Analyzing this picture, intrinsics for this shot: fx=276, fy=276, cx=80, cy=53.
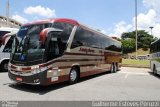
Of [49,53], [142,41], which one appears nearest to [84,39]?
[49,53]

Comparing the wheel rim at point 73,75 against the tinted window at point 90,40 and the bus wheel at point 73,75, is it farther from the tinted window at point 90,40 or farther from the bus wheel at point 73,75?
the tinted window at point 90,40

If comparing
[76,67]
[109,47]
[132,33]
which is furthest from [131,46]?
[76,67]

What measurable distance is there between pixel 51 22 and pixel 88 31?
14.1 feet

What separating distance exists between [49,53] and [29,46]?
885mm

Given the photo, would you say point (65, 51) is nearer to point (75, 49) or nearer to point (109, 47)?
point (75, 49)

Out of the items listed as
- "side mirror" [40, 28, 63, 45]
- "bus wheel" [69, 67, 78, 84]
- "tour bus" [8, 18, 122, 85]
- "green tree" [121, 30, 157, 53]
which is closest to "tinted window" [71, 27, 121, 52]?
"tour bus" [8, 18, 122, 85]

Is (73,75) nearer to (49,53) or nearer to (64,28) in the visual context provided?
(64,28)

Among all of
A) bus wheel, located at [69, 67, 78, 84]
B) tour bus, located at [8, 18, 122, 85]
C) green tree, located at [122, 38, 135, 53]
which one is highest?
green tree, located at [122, 38, 135, 53]

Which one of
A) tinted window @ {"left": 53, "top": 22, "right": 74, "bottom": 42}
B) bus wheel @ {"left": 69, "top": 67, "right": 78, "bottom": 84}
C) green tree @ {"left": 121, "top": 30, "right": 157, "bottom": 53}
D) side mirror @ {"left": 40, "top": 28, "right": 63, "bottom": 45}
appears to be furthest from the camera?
green tree @ {"left": 121, "top": 30, "right": 157, "bottom": 53}

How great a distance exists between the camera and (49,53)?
1132 centimetres

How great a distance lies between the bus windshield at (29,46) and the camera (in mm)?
11109

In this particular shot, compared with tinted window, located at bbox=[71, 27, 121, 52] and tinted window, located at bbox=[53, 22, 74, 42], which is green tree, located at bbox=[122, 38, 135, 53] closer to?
tinted window, located at bbox=[71, 27, 121, 52]

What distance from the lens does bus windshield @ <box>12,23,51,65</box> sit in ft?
36.4

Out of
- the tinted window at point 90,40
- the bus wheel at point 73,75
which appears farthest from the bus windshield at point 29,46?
the bus wheel at point 73,75
